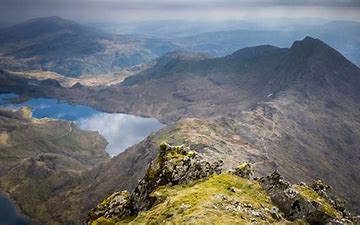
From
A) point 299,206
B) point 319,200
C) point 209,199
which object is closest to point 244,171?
point 319,200

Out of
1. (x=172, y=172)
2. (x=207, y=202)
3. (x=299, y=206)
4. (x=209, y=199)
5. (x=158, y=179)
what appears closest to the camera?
(x=207, y=202)

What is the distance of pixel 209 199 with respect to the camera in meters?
43.6

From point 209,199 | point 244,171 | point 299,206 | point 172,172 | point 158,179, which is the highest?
point 209,199

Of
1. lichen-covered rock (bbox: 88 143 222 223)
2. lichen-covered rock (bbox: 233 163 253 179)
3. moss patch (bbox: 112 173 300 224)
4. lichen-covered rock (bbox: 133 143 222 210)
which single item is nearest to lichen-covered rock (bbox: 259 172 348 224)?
moss patch (bbox: 112 173 300 224)

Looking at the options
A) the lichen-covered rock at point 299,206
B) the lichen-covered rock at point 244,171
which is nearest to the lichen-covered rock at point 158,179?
the lichen-covered rock at point 244,171

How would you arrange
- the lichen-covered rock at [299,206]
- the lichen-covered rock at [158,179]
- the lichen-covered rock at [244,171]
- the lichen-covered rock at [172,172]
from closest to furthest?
the lichen-covered rock at [299,206] → the lichen-covered rock at [158,179] → the lichen-covered rock at [172,172] → the lichen-covered rock at [244,171]

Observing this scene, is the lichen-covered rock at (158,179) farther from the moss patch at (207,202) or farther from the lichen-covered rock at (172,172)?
the moss patch at (207,202)

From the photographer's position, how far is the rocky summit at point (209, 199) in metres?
41.9

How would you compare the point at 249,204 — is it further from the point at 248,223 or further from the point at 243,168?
the point at 243,168

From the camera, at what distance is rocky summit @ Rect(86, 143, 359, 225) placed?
4194cm

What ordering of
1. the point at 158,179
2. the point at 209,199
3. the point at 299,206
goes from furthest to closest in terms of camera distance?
the point at 158,179, the point at 299,206, the point at 209,199

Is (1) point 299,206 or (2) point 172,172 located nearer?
(1) point 299,206

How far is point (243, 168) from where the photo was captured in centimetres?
5694

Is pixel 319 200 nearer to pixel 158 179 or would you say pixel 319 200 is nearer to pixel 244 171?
pixel 244 171
